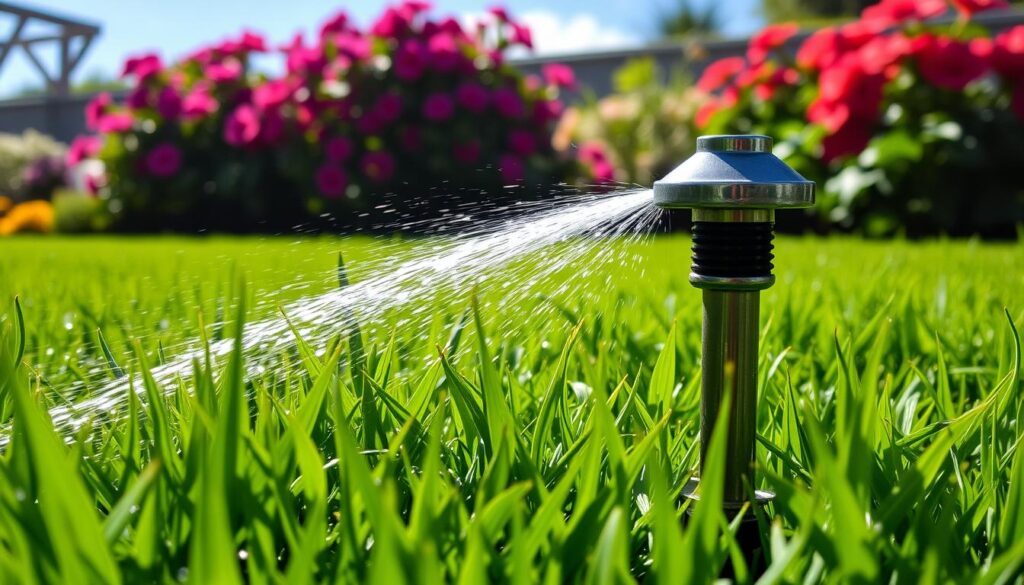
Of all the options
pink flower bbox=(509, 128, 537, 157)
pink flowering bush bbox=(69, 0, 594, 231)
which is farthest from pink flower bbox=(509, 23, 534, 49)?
pink flower bbox=(509, 128, 537, 157)

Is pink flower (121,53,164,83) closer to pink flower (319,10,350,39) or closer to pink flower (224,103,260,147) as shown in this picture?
pink flower (224,103,260,147)

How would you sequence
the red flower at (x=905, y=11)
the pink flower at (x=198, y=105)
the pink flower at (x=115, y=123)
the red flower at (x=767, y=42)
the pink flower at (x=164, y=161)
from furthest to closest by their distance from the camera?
the pink flower at (x=115, y=123) → the pink flower at (x=164, y=161) → the pink flower at (x=198, y=105) → the red flower at (x=767, y=42) → the red flower at (x=905, y=11)

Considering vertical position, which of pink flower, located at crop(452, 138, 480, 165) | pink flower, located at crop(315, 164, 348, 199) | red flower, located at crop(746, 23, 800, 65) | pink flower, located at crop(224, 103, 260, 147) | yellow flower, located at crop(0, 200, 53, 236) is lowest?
yellow flower, located at crop(0, 200, 53, 236)

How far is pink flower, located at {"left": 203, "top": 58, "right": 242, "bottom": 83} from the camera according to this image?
26.5 ft

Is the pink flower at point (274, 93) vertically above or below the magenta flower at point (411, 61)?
below

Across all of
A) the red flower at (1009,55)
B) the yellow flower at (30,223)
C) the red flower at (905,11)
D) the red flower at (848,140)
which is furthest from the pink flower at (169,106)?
the red flower at (1009,55)

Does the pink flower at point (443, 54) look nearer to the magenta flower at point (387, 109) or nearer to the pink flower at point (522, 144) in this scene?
the magenta flower at point (387, 109)

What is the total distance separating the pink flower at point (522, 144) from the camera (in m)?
7.19

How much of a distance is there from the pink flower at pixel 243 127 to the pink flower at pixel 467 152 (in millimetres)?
1633

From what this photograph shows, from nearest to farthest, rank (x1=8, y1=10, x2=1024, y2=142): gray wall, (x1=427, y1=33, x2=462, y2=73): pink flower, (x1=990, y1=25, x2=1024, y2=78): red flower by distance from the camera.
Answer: (x1=990, y1=25, x2=1024, y2=78): red flower, (x1=427, y1=33, x2=462, y2=73): pink flower, (x1=8, y1=10, x2=1024, y2=142): gray wall

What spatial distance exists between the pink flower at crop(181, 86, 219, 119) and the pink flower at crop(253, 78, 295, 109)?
1.98 ft

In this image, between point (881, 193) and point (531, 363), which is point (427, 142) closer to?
point (881, 193)

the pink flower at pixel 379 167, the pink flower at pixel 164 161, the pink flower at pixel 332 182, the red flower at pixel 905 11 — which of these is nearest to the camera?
the red flower at pixel 905 11

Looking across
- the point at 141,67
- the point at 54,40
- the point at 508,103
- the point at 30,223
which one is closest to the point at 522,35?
the point at 508,103
